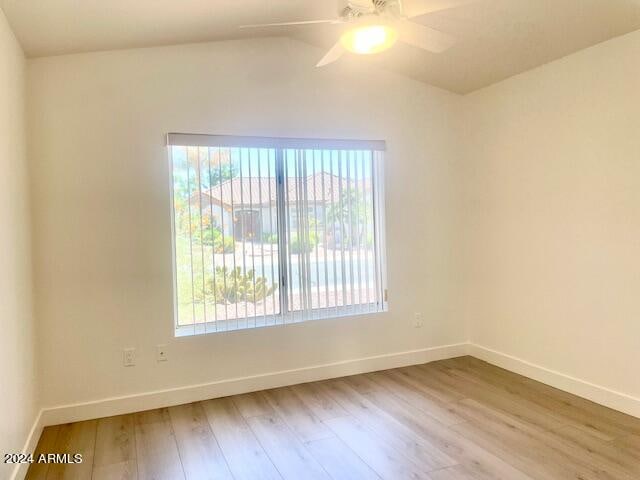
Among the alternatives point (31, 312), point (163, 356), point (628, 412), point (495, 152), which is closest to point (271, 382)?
point (163, 356)

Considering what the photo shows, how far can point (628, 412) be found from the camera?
2734mm

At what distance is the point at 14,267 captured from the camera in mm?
2307

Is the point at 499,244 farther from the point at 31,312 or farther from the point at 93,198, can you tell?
the point at 31,312

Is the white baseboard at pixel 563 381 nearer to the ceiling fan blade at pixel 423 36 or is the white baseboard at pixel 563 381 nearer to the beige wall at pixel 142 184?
the beige wall at pixel 142 184

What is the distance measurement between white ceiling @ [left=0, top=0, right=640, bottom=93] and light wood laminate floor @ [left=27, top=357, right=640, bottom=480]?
7.52 ft

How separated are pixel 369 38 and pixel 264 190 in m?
1.54

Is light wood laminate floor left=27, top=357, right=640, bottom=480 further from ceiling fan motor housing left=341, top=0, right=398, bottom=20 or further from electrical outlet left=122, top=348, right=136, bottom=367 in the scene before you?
ceiling fan motor housing left=341, top=0, right=398, bottom=20

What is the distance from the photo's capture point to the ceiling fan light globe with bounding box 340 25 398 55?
200cm

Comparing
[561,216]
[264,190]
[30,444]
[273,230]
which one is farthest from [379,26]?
[30,444]

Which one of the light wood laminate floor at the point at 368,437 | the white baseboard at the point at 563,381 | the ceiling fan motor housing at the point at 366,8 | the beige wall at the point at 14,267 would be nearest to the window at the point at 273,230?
the light wood laminate floor at the point at 368,437

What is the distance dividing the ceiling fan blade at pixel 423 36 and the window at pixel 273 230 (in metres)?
1.33

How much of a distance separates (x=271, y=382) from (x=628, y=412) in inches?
94.7

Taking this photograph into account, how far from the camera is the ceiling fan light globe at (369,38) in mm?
1997

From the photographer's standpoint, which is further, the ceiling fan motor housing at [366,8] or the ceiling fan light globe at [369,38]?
the ceiling fan light globe at [369,38]
